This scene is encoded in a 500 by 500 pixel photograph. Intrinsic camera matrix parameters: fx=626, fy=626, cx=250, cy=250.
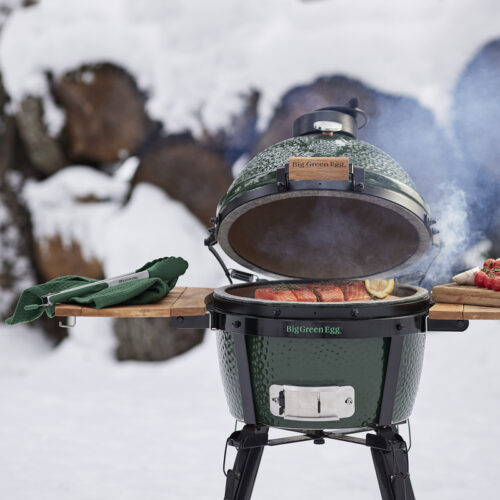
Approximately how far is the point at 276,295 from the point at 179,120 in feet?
9.45

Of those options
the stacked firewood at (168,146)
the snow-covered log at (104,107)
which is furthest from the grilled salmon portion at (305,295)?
the snow-covered log at (104,107)

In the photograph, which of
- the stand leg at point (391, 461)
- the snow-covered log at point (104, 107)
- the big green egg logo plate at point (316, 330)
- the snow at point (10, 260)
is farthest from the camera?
the snow at point (10, 260)

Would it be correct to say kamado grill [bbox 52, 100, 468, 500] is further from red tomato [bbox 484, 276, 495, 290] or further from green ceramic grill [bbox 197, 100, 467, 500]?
red tomato [bbox 484, 276, 495, 290]

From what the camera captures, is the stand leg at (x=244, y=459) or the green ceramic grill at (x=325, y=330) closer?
the green ceramic grill at (x=325, y=330)

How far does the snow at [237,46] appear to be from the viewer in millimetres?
4121

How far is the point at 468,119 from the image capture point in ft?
13.0

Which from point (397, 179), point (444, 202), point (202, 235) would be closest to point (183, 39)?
point (202, 235)

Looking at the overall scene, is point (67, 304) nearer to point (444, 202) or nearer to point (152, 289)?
point (152, 289)

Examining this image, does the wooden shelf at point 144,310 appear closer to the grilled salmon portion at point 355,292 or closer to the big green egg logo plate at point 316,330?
the big green egg logo plate at point 316,330

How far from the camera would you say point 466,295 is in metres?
1.79

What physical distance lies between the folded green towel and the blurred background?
1775 millimetres

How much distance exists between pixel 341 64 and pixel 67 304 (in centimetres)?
306

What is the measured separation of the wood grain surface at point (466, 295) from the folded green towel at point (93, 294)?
82 centimetres

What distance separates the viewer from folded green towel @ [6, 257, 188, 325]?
1.73 meters
